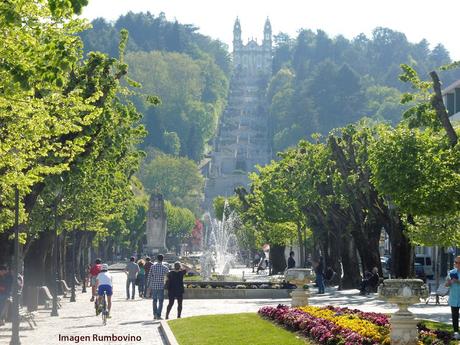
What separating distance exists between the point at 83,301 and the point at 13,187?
74.6ft

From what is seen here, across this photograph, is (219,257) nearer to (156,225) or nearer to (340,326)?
(156,225)

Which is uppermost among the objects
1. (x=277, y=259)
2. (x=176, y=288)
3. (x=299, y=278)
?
(x=277, y=259)

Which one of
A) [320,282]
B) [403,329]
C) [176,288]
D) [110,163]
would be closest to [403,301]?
[403,329]

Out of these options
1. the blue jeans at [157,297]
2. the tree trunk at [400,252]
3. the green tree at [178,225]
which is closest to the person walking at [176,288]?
the blue jeans at [157,297]

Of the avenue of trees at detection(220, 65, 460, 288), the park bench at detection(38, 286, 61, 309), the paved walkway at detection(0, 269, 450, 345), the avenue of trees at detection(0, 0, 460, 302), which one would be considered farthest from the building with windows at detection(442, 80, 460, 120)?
the park bench at detection(38, 286, 61, 309)

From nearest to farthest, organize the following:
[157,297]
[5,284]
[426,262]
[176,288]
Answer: [5,284] < [176,288] < [157,297] < [426,262]

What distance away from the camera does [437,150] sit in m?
36.6

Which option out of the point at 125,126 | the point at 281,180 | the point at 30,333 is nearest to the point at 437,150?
the point at 125,126

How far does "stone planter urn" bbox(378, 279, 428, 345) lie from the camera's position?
19953mm

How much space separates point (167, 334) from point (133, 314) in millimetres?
10992

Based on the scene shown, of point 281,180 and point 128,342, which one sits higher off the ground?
point 281,180

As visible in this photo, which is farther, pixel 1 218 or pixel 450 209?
pixel 450 209

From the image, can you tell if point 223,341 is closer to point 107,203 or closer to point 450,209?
point 450,209

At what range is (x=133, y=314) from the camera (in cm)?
3912
